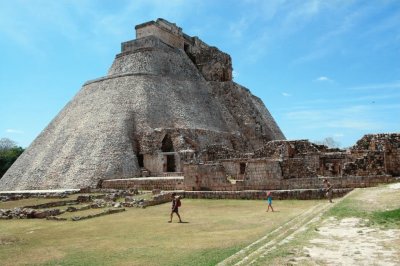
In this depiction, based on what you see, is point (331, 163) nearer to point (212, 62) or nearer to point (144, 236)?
point (144, 236)

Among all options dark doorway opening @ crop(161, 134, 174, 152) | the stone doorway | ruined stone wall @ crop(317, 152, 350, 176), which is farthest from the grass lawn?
dark doorway opening @ crop(161, 134, 174, 152)

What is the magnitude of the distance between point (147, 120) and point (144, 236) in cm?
1942

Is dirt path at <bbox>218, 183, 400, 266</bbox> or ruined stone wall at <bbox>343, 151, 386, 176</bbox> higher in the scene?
ruined stone wall at <bbox>343, 151, 386, 176</bbox>

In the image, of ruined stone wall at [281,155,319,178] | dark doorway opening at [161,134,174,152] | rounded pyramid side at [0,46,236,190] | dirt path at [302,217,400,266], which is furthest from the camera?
dark doorway opening at [161,134,174,152]

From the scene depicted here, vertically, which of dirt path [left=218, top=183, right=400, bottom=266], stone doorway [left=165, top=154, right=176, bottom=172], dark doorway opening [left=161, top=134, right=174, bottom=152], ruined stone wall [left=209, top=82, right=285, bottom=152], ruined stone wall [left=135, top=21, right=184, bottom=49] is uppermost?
ruined stone wall [left=135, top=21, right=184, bottom=49]

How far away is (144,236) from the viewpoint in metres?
9.04

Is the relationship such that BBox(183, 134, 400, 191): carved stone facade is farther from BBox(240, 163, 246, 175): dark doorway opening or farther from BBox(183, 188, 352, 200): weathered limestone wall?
BBox(240, 163, 246, 175): dark doorway opening

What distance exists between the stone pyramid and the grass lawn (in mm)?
11506

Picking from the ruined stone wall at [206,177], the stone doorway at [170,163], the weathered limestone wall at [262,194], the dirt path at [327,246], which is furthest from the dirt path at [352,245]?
the stone doorway at [170,163]

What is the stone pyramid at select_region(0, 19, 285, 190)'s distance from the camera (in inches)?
983

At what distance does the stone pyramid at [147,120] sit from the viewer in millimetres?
24969

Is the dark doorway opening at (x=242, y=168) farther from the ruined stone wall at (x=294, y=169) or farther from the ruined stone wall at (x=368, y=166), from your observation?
the ruined stone wall at (x=368, y=166)

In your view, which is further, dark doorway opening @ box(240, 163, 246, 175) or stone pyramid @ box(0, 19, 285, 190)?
stone pyramid @ box(0, 19, 285, 190)

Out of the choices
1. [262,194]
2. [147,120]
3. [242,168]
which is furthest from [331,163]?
[147,120]
